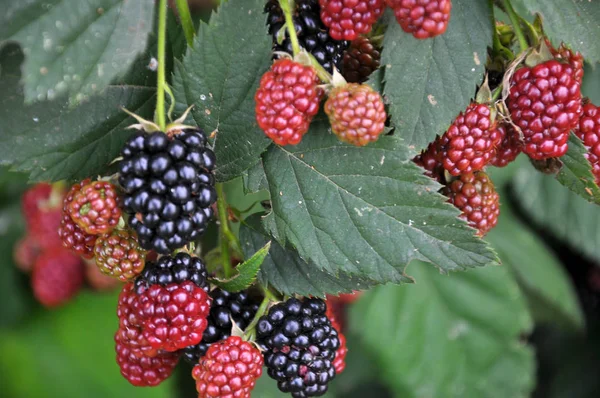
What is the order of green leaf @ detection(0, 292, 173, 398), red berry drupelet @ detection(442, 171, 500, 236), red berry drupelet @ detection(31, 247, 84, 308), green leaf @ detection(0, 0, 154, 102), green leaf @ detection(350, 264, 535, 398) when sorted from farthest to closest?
green leaf @ detection(0, 292, 173, 398) → red berry drupelet @ detection(31, 247, 84, 308) → green leaf @ detection(350, 264, 535, 398) → red berry drupelet @ detection(442, 171, 500, 236) → green leaf @ detection(0, 0, 154, 102)

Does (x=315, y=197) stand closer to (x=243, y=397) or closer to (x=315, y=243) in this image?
(x=315, y=243)

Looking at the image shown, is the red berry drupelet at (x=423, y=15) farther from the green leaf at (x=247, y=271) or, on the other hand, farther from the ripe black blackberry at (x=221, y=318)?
the ripe black blackberry at (x=221, y=318)

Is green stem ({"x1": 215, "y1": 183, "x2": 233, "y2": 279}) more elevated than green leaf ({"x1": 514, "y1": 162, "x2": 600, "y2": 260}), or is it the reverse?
green stem ({"x1": 215, "y1": 183, "x2": 233, "y2": 279})

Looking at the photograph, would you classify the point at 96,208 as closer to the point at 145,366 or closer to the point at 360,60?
the point at 145,366

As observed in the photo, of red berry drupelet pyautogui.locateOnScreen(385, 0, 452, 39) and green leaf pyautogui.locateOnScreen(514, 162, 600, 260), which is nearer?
red berry drupelet pyautogui.locateOnScreen(385, 0, 452, 39)

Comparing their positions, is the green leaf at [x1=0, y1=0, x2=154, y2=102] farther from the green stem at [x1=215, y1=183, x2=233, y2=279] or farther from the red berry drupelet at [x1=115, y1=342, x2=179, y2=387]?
the red berry drupelet at [x1=115, y1=342, x2=179, y2=387]

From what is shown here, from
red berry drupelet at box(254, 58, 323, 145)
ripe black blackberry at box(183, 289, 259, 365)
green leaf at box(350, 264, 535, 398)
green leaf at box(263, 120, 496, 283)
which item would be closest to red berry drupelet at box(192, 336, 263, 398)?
ripe black blackberry at box(183, 289, 259, 365)
